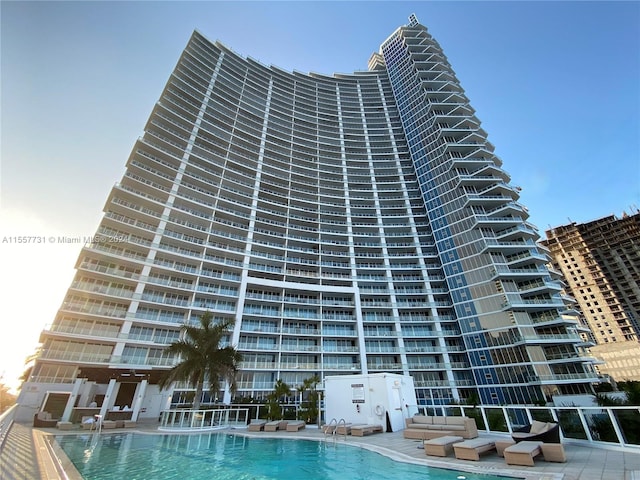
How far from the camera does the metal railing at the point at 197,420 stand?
1991 centimetres

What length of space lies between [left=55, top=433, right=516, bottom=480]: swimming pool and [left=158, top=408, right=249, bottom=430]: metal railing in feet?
14.5

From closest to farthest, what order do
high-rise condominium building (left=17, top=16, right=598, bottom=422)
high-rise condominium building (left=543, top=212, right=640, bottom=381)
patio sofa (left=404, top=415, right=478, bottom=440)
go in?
patio sofa (left=404, top=415, right=478, bottom=440)
high-rise condominium building (left=17, top=16, right=598, bottom=422)
high-rise condominium building (left=543, top=212, right=640, bottom=381)

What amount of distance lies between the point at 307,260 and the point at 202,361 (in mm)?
26269

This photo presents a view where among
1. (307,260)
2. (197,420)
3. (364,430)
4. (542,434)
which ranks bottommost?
(364,430)

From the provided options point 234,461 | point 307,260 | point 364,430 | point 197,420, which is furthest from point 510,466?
point 307,260

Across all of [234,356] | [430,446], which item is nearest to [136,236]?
[234,356]

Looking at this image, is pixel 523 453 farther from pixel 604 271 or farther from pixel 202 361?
pixel 604 271

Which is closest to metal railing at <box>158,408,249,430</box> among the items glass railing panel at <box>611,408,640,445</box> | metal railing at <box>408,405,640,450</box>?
metal railing at <box>408,405,640,450</box>

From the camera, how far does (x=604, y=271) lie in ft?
279

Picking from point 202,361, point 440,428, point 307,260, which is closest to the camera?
point 440,428

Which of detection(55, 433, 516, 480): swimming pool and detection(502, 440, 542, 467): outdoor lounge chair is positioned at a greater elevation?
detection(502, 440, 542, 467): outdoor lounge chair

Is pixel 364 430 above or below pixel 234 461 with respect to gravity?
above

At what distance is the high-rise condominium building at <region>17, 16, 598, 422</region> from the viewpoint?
105 ft

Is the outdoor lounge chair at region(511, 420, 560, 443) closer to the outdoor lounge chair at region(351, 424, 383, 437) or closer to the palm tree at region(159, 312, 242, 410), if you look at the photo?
the outdoor lounge chair at region(351, 424, 383, 437)
